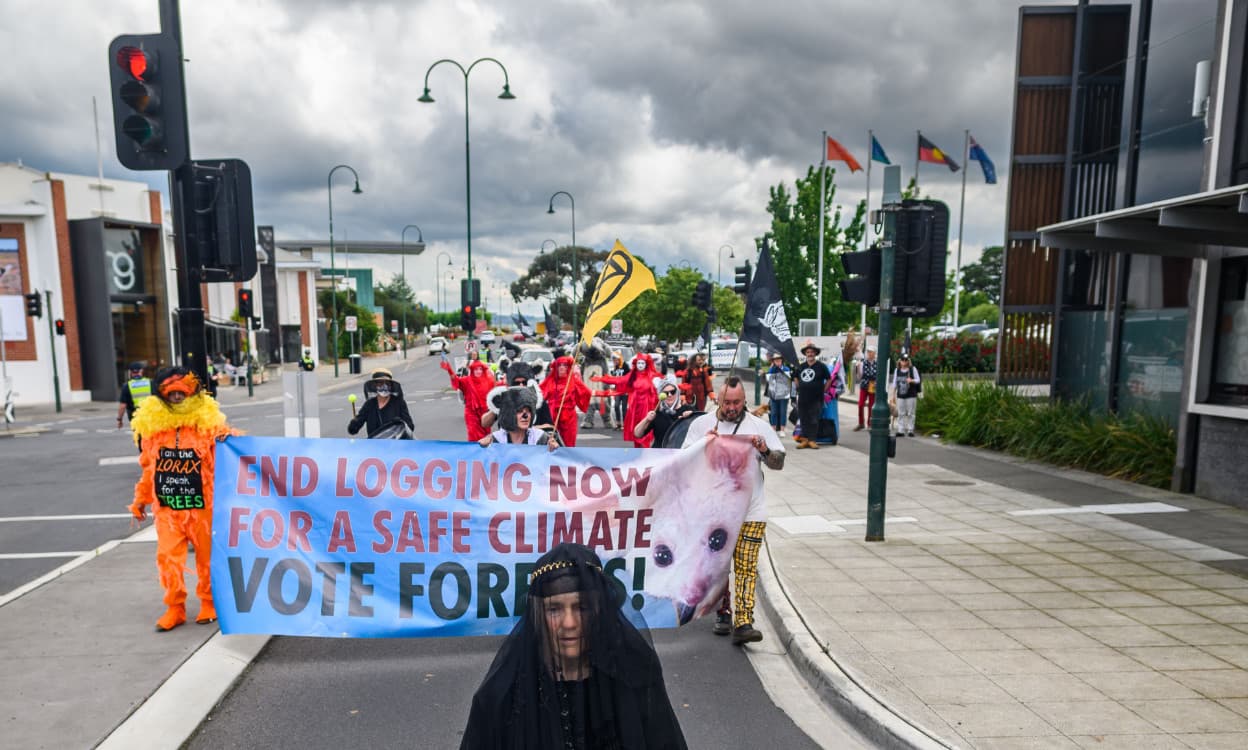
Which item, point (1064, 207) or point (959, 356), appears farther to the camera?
point (959, 356)

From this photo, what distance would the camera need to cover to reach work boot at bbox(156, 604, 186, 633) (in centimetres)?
518

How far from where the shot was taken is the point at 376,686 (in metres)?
4.48

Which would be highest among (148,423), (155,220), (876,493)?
(155,220)

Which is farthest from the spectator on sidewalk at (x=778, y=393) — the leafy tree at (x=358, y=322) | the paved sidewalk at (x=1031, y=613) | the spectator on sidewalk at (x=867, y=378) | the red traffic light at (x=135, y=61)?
the leafy tree at (x=358, y=322)

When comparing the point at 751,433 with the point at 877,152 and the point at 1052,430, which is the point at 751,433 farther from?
the point at 877,152

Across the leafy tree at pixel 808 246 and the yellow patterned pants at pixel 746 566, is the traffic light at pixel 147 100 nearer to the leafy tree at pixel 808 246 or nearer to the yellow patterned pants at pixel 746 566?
the yellow patterned pants at pixel 746 566

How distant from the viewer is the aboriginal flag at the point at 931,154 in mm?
25828

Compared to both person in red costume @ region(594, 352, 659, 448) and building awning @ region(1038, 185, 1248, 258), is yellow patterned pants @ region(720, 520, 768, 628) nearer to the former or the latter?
building awning @ region(1038, 185, 1248, 258)

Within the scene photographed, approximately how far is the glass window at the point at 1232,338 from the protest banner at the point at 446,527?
23.4 feet

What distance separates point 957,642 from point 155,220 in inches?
1349

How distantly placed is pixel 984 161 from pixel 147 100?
29548 mm

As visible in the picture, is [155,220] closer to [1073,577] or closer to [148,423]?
[148,423]

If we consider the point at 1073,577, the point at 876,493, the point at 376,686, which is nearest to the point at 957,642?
the point at 1073,577

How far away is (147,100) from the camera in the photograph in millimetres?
5527
